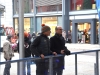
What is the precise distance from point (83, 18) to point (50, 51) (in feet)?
85.2

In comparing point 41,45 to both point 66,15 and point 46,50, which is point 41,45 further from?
point 66,15

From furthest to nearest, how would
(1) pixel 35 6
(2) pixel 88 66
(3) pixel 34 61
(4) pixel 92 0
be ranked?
(1) pixel 35 6
(4) pixel 92 0
(2) pixel 88 66
(3) pixel 34 61

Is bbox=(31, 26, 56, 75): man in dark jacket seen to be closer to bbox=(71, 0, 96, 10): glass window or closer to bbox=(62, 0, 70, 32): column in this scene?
bbox=(71, 0, 96, 10): glass window

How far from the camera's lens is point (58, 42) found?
655 centimetres

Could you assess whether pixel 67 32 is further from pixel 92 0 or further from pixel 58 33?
pixel 58 33

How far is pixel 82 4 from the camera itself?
32281 mm

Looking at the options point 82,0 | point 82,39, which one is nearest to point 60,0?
point 82,0

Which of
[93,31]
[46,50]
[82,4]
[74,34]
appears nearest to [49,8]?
[82,4]

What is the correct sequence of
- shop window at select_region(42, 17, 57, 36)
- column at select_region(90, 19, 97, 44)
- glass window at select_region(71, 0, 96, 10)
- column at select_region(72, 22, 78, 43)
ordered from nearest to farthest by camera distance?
column at select_region(90, 19, 97, 44), glass window at select_region(71, 0, 96, 10), column at select_region(72, 22, 78, 43), shop window at select_region(42, 17, 57, 36)

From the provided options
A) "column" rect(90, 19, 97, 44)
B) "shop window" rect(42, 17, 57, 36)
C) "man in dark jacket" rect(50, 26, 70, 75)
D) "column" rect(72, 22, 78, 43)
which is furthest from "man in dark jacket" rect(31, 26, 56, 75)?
"shop window" rect(42, 17, 57, 36)

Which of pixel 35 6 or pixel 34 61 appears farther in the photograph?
pixel 35 6

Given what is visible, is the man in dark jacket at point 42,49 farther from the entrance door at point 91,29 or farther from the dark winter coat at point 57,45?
the entrance door at point 91,29

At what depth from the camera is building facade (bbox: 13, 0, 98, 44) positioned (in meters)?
30.8

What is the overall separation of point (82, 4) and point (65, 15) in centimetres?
279
